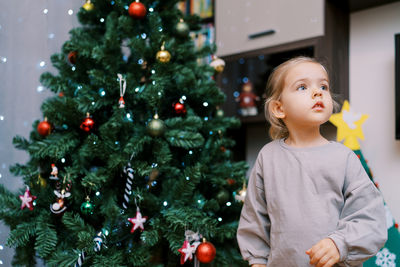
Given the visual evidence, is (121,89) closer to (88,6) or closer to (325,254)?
(88,6)

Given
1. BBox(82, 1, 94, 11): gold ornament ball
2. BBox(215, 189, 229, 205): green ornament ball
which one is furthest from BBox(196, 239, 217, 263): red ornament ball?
BBox(82, 1, 94, 11): gold ornament ball

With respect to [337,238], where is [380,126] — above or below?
above

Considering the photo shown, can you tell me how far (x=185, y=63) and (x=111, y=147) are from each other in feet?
1.44

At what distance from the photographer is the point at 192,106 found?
1488 mm

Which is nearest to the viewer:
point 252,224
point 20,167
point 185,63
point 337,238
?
point 337,238

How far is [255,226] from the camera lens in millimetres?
896

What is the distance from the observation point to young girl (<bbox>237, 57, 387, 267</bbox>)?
2.51ft

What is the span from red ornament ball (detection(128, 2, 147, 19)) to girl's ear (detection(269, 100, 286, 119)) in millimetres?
679

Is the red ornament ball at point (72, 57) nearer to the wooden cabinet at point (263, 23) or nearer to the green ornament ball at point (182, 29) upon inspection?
the green ornament ball at point (182, 29)

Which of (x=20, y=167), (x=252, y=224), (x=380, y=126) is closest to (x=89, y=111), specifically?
(x=20, y=167)

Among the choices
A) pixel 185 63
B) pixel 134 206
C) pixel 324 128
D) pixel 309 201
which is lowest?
pixel 134 206

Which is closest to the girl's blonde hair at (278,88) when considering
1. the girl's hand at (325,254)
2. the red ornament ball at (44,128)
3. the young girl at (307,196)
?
the young girl at (307,196)

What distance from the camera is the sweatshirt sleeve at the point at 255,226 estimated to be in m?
0.89

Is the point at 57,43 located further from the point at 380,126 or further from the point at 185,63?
the point at 380,126
